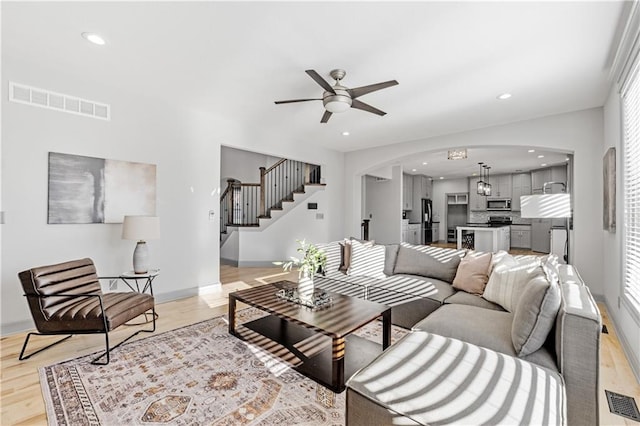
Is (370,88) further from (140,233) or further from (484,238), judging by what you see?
(484,238)

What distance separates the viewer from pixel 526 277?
2273 millimetres

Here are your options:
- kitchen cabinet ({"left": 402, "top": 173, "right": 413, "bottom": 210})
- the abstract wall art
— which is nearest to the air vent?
Result: the abstract wall art

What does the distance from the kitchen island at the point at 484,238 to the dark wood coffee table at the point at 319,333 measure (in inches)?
251

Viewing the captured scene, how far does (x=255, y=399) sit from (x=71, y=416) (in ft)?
3.53

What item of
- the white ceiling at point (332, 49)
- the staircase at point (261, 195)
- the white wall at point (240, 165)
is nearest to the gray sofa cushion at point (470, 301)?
the white ceiling at point (332, 49)

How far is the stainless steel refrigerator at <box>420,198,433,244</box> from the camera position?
11.1 m

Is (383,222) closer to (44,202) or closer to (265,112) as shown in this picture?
(265,112)

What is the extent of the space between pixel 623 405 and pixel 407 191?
8947mm

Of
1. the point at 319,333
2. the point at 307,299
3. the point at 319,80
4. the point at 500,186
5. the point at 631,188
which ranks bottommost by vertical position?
the point at 319,333

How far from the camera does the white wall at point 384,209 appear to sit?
850 cm

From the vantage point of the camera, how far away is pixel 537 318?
1.68 metres

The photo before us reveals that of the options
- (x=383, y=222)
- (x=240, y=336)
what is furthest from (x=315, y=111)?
(x=383, y=222)

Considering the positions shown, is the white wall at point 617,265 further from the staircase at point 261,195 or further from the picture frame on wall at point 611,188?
the staircase at point 261,195

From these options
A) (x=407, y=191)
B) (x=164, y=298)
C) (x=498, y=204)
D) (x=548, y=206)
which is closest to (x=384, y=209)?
(x=407, y=191)
